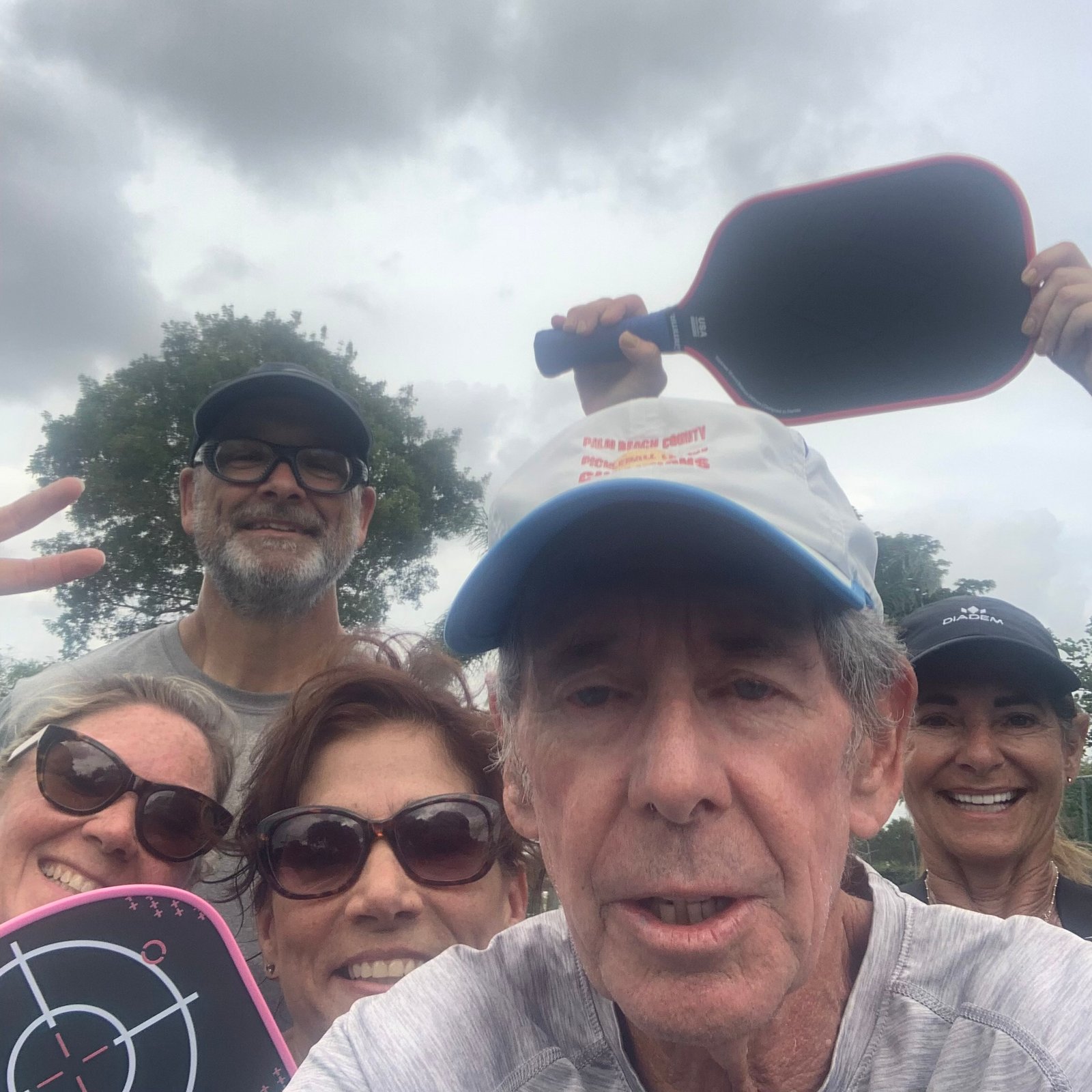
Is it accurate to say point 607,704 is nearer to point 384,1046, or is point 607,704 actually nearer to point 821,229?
point 384,1046

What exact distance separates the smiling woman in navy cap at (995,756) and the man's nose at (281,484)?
6.93 feet

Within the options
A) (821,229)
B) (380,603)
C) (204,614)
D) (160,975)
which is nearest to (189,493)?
(204,614)

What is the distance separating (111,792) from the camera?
6.63ft

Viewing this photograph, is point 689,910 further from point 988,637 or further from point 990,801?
point 990,801

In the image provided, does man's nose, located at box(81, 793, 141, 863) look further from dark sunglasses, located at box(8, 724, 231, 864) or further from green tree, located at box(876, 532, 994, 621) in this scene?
green tree, located at box(876, 532, 994, 621)

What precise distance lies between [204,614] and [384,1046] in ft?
7.76

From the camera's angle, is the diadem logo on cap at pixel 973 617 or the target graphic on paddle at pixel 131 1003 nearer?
the target graphic on paddle at pixel 131 1003

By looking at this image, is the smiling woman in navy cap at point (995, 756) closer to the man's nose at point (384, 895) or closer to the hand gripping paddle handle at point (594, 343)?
the hand gripping paddle handle at point (594, 343)

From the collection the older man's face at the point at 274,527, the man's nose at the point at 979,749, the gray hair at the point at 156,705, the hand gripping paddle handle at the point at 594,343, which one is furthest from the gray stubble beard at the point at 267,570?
the man's nose at the point at 979,749

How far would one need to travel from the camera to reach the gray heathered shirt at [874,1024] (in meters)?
1.16

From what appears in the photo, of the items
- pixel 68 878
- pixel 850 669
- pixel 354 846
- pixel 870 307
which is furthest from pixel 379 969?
pixel 870 307

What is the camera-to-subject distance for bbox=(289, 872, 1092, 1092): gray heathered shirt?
→ 1.16 meters

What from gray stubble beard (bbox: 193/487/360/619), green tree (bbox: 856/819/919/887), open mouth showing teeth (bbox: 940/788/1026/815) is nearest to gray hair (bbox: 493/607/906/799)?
open mouth showing teeth (bbox: 940/788/1026/815)

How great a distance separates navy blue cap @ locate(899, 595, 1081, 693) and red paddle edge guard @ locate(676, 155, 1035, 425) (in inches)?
42.9
